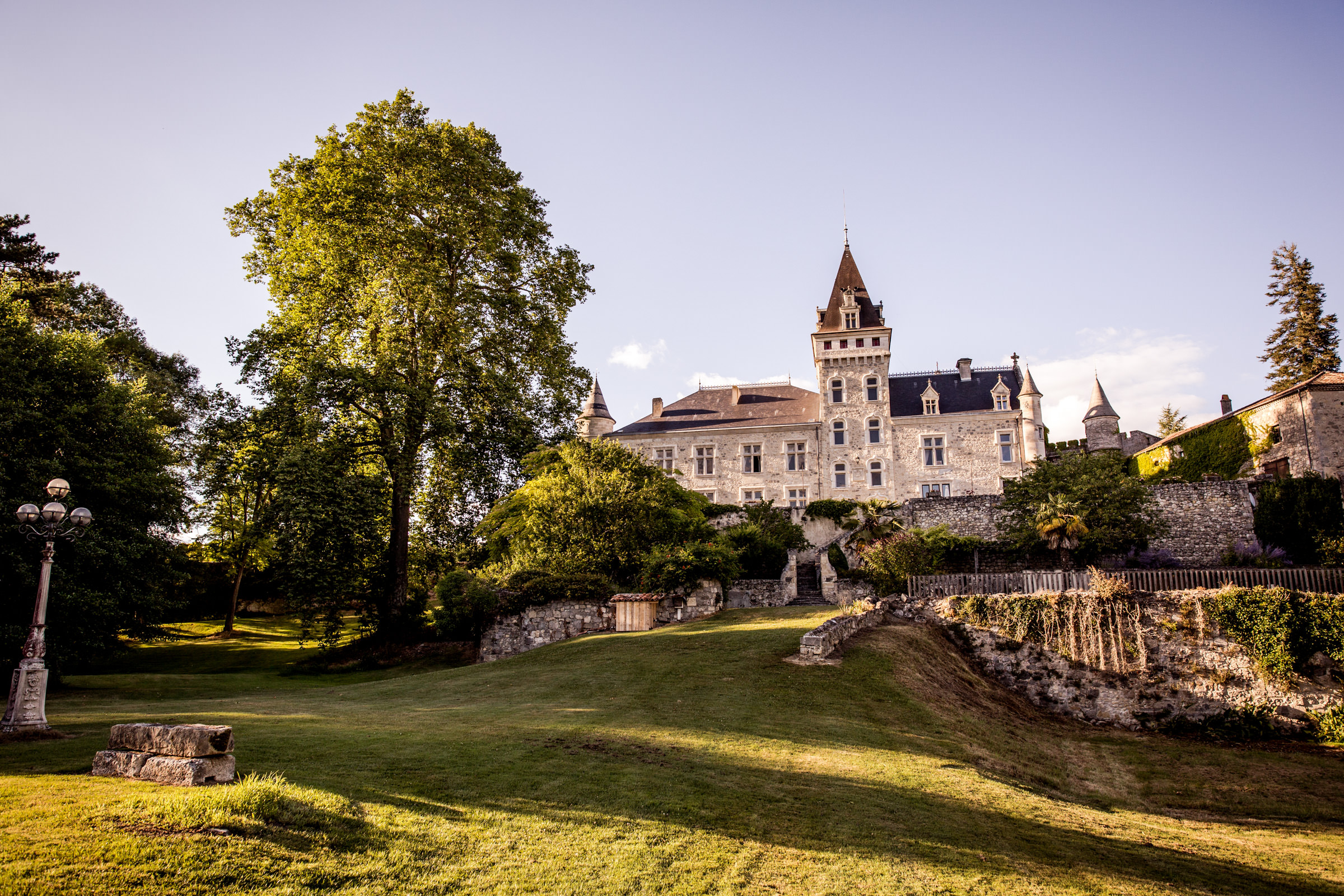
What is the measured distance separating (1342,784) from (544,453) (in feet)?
77.2

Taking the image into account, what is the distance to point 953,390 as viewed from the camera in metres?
46.9

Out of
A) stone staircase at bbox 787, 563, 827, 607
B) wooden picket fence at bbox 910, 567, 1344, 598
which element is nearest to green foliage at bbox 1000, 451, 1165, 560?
wooden picket fence at bbox 910, 567, 1344, 598

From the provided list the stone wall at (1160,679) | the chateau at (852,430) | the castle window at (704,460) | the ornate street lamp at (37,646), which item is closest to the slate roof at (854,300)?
the chateau at (852,430)

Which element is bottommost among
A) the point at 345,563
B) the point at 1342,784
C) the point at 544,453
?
the point at 1342,784

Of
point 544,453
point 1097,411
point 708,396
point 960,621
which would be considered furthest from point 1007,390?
point 544,453

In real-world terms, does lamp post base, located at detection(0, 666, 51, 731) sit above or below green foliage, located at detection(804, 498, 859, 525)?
below

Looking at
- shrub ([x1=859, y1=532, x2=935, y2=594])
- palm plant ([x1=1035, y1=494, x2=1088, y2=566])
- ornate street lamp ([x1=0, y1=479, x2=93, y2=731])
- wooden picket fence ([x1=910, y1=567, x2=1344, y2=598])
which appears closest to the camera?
ornate street lamp ([x1=0, y1=479, x2=93, y2=731])

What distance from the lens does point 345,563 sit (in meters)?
24.2

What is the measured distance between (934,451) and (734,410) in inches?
508

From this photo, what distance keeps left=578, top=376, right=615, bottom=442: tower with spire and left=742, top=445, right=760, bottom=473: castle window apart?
9.10m

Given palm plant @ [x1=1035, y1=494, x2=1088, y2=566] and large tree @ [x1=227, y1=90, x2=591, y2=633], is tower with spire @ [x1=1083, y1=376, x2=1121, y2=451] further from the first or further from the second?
large tree @ [x1=227, y1=90, x2=591, y2=633]

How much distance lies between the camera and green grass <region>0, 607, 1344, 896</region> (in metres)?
5.83

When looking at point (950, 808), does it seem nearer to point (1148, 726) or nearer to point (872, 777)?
point (872, 777)

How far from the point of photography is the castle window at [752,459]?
47.6 metres
